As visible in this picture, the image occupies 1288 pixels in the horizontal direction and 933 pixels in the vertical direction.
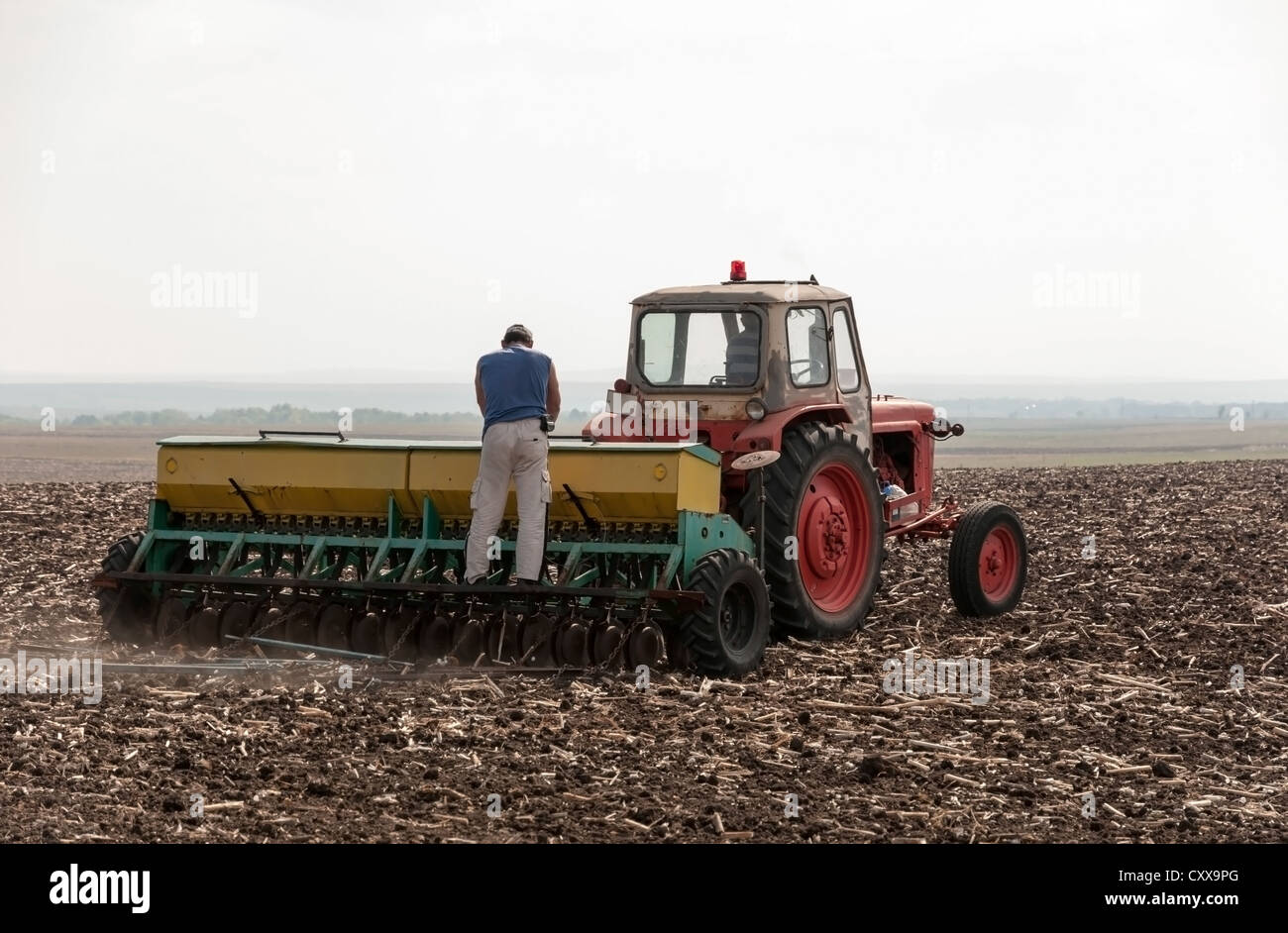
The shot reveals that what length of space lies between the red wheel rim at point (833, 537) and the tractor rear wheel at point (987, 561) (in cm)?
82

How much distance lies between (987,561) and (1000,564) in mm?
174

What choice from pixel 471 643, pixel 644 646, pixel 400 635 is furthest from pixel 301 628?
pixel 644 646

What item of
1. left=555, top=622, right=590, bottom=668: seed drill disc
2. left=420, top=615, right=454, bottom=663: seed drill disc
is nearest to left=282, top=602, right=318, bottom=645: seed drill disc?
left=420, top=615, right=454, bottom=663: seed drill disc

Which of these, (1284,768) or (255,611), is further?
(255,611)

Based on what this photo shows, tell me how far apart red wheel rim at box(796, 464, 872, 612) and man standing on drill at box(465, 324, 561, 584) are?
177cm

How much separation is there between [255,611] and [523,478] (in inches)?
75.1

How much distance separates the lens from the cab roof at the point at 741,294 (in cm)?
1160

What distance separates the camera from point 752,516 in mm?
11047

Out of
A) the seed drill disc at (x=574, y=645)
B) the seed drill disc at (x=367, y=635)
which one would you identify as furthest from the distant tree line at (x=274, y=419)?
the seed drill disc at (x=574, y=645)

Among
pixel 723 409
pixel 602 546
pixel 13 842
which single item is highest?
pixel 723 409

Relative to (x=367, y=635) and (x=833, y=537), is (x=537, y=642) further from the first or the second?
(x=833, y=537)

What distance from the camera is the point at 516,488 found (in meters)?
10.7

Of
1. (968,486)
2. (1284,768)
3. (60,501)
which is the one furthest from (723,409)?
(968,486)

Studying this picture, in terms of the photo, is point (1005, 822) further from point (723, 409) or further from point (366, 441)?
point (366, 441)
